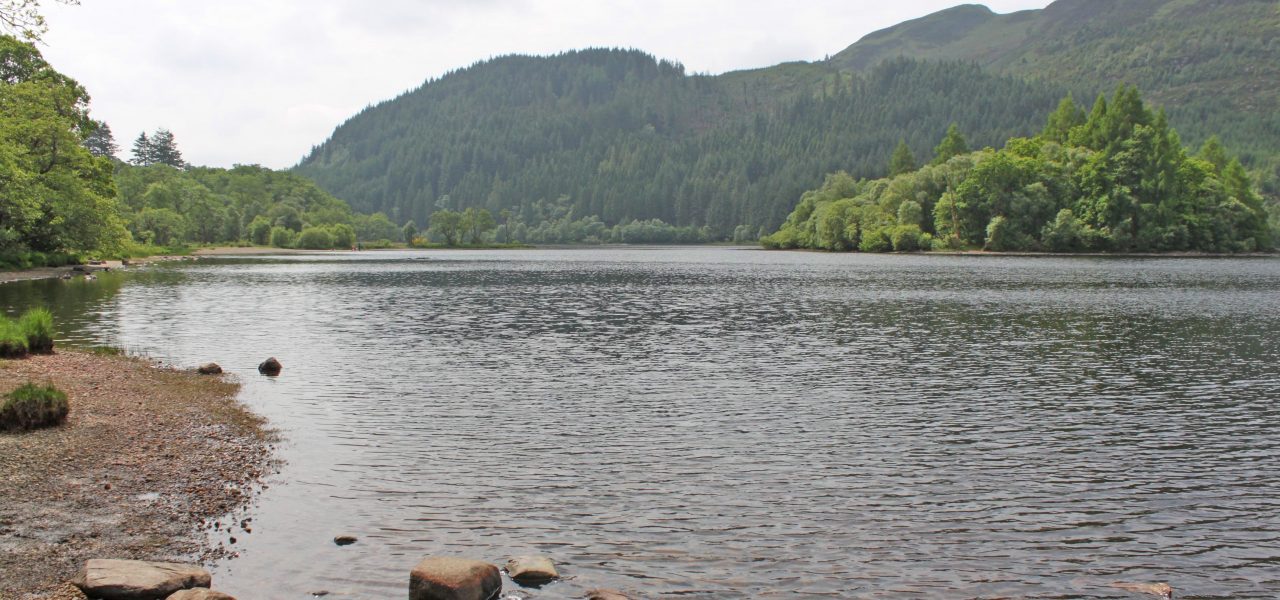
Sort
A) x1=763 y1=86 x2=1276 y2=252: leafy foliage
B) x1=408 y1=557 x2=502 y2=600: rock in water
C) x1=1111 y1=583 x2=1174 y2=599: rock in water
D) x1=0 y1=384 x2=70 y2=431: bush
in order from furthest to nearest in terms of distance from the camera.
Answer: x1=763 y1=86 x2=1276 y2=252: leafy foliage < x1=0 y1=384 x2=70 y2=431: bush < x1=1111 y1=583 x2=1174 y2=599: rock in water < x1=408 y1=557 x2=502 y2=600: rock in water

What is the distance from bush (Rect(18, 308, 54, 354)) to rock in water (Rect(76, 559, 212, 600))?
25.9 meters

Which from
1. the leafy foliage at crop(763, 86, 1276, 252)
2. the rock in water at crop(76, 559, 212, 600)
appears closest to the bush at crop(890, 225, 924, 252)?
the leafy foliage at crop(763, 86, 1276, 252)

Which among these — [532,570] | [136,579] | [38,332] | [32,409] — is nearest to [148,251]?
[38,332]

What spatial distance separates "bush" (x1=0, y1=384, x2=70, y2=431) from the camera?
69.3ft

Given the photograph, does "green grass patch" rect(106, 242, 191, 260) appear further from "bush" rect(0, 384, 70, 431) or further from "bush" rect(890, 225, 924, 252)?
"bush" rect(890, 225, 924, 252)

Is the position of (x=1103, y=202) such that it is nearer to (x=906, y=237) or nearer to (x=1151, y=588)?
(x=906, y=237)

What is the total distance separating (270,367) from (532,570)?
25.5 meters

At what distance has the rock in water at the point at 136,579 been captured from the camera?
12.6m

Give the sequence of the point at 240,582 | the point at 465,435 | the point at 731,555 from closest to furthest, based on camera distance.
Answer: the point at 240,582 < the point at 731,555 < the point at 465,435

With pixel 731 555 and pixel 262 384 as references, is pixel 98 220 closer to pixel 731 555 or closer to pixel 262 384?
pixel 262 384

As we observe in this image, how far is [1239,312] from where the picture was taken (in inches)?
2427

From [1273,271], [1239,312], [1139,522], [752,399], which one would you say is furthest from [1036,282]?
[1139,522]

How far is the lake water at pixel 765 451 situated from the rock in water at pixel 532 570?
0.32m

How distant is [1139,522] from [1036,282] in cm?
8565
